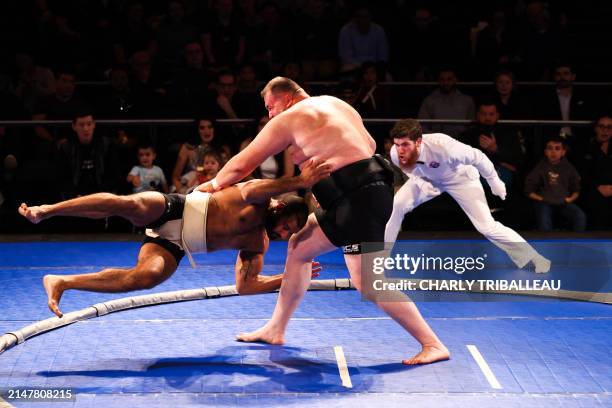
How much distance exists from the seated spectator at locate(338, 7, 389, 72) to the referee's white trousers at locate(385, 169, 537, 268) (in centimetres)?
292

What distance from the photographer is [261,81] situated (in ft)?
30.2

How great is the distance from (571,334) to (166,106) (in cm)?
446

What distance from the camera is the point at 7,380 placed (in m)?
4.70

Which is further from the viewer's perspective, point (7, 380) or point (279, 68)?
point (279, 68)

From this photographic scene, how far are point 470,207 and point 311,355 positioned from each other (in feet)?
7.01

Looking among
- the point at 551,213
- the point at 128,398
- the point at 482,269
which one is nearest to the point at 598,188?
the point at 551,213

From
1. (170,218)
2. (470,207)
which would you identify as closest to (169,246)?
(170,218)

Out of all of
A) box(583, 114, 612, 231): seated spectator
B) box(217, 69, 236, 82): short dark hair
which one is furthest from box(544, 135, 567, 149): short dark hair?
box(217, 69, 236, 82): short dark hair

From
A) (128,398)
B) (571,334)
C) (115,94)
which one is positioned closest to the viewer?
(128,398)

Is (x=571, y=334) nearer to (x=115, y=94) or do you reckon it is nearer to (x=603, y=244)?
(x=603, y=244)

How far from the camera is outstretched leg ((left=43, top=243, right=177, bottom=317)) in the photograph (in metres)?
4.79

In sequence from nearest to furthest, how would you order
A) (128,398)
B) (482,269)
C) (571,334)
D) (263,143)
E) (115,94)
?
(128,398) < (263,143) < (571,334) < (482,269) < (115,94)

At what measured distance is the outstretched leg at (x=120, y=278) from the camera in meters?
4.79

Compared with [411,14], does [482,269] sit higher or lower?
lower
